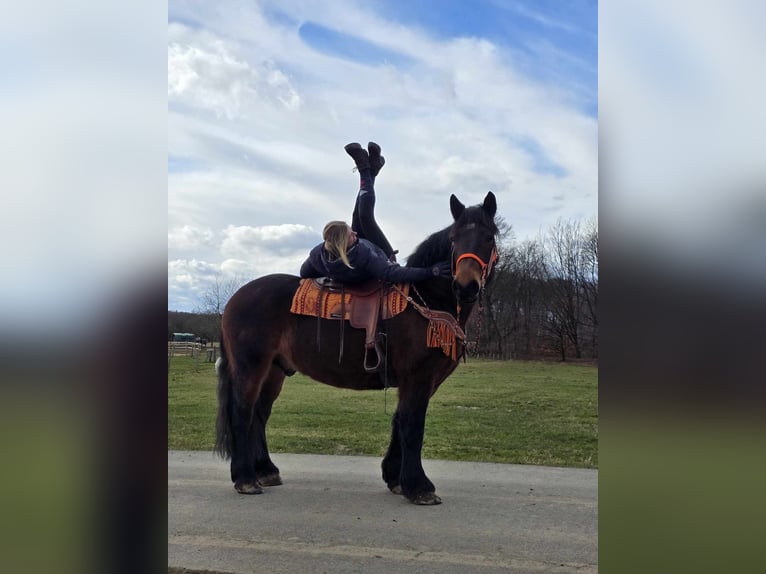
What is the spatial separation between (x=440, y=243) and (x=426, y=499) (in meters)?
2.00

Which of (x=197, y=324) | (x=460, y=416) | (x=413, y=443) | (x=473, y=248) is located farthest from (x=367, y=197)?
(x=460, y=416)

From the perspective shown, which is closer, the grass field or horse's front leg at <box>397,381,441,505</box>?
horse's front leg at <box>397,381,441,505</box>

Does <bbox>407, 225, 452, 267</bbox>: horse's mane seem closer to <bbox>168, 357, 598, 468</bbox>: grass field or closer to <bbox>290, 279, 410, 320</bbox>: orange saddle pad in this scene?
<bbox>290, 279, 410, 320</bbox>: orange saddle pad

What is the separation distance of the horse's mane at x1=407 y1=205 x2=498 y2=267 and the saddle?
25 centimetres

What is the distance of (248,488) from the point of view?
5.18m

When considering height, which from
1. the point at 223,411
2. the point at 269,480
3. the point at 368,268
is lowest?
the point at 269,480

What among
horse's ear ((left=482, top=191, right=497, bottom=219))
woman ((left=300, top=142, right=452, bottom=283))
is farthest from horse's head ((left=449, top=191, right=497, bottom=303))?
woman ((left=300, top=142, right=452, bottom=283))

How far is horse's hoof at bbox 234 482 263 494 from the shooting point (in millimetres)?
5168

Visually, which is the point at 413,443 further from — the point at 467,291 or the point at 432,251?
the point at 432,251

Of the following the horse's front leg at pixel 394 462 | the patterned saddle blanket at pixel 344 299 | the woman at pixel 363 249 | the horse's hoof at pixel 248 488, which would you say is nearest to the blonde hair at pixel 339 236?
the woman at pixel 363 249
